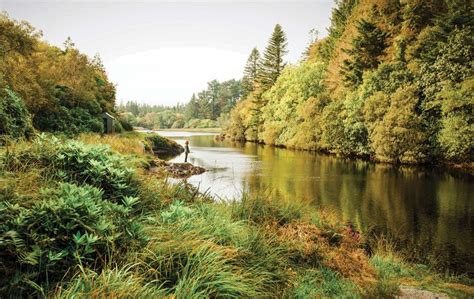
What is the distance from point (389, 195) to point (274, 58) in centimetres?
4874

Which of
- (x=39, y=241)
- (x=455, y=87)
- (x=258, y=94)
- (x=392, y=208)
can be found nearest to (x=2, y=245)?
(x=39, y=241)

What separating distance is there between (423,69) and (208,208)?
2658 centimetres

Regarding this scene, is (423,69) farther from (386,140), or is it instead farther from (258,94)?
(258,94)

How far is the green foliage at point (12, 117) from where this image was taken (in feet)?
31.6

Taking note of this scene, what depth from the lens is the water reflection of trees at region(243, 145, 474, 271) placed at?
1062 cm

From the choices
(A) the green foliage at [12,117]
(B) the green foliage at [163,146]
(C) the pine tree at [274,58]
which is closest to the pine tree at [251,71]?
(C) the pine tree at [274,58]

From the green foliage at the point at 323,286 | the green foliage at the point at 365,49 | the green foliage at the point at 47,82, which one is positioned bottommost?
the green foliage at the point at 323,286

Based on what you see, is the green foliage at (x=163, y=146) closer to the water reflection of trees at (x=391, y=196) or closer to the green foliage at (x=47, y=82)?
the green foliage at (x=47, y=82)

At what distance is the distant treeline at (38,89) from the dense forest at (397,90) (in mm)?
22723

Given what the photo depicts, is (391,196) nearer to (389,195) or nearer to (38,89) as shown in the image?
(389,195)

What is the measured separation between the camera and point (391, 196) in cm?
1580

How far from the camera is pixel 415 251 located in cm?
884

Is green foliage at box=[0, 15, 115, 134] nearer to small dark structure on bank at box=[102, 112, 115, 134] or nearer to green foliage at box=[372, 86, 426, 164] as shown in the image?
small dark structure on bank at box=[102, 112, 115, 134]

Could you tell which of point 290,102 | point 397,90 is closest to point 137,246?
point 397,90
